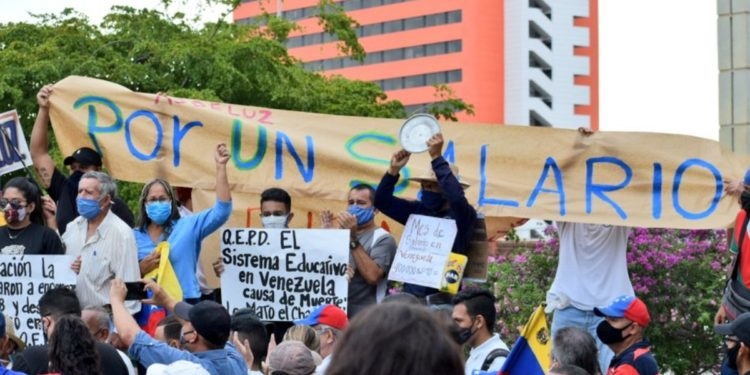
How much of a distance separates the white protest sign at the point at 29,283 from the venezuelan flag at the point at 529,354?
139 inches

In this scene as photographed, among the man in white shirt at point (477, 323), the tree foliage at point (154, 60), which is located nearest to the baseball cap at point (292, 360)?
the man in white shirt at point (477, 323)

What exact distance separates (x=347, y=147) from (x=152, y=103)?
4.65 ft

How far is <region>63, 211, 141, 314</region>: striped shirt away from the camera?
32.7 ft

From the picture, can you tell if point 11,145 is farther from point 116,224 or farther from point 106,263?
point 106,263

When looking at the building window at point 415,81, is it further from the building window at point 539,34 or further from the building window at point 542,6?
the building window at point 542,6

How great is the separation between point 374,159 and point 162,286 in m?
2.25

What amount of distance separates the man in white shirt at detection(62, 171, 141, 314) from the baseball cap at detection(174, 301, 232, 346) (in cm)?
213

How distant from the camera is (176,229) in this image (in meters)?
10.3

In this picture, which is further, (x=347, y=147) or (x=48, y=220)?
(x=347, y=147)

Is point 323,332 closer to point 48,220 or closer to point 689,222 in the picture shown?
point 48,220

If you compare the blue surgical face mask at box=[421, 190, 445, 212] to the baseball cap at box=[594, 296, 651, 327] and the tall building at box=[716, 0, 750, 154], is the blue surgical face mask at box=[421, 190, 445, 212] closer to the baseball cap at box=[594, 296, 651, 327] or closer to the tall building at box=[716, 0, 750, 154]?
the baseball cap at box=[594, 296, 651, 327]

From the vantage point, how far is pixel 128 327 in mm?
8328

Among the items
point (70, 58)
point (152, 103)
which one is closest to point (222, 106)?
point (152, 103)

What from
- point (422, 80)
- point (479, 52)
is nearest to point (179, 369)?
point (479, 52)
